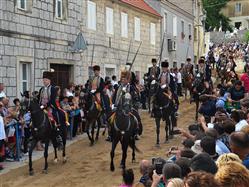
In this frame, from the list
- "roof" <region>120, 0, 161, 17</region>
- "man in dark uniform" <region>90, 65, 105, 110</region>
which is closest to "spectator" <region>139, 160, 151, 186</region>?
"man in dark uniform" <region>90, 65, 105, 110</region>

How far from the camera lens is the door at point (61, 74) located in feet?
62.8

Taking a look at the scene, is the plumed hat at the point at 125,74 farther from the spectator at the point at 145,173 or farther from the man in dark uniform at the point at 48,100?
the spectator at the point at 145,173

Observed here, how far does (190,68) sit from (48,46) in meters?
8.18

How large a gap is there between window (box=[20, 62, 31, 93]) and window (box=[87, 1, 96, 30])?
5693mm

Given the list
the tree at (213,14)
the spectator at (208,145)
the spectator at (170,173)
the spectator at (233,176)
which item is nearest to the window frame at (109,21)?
the spectator at (208,145)

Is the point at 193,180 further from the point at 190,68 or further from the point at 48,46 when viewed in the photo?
the point at 190,68

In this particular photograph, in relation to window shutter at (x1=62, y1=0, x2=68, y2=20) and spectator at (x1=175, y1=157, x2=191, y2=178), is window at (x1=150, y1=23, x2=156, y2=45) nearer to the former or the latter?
window shutter at (x1=62, y1=0, x2=68, y2=20)

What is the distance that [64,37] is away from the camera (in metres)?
19.5

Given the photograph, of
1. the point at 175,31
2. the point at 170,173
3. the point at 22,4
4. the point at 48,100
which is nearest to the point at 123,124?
the point at 48,100

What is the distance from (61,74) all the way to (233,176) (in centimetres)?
1615

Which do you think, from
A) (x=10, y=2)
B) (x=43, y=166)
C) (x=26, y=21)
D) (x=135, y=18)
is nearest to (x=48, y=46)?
(x=26, y=21)

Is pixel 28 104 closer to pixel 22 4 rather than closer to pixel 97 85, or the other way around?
pixel 97 85

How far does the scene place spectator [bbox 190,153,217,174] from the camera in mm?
4890

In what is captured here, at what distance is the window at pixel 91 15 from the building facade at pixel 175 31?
29.9ft
